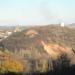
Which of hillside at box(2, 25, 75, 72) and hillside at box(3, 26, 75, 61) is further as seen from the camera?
hillside at box(3, 26, 75, 61)

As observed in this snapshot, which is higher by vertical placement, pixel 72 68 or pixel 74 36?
pixel 74 36

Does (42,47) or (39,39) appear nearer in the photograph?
(42,47)

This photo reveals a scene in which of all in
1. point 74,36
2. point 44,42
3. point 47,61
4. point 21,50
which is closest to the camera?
point 47,61

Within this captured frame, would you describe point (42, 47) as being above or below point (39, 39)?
below

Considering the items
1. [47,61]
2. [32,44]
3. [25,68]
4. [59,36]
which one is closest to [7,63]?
[25,68]

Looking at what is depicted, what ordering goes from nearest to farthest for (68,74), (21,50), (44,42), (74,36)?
(68,74) → (21,50) → (44,42) → (74,36)

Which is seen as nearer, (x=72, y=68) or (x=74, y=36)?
(x=72, y=68)

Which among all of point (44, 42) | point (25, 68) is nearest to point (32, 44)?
point (44, 42)

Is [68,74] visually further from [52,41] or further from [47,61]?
[52,41]

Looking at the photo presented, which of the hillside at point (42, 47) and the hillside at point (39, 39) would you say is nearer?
the hillside at point (42, 47)
